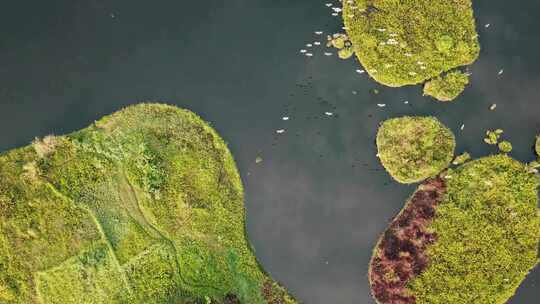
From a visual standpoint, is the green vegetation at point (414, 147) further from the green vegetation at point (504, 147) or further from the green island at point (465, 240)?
the green vegetation at point (504, 147)

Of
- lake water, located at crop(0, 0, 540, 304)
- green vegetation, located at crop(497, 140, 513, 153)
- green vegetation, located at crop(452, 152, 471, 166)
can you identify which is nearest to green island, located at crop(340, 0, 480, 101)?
lake water, located at crop(0, 0, 540, 304)

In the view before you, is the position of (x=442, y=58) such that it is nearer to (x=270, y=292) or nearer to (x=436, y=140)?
(x=436, y=140)

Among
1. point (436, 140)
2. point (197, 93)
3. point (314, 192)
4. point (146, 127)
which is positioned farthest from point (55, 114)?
point (436, 140)

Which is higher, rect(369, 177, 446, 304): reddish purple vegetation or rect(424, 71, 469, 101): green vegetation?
rect(424, 71, 469, 101): green vegetation

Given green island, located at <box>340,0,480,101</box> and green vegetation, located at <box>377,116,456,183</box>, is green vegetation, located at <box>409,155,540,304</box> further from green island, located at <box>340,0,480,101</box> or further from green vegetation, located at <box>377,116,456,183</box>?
green island, located at <box>340,0,480,101</box>

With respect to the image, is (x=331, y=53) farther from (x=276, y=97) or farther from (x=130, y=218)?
(x=130, y=218)

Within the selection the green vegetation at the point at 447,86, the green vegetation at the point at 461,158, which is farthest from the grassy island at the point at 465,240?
the green vegetation at the point at 447,86

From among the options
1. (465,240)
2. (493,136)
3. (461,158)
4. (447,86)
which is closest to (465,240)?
(465,240)
